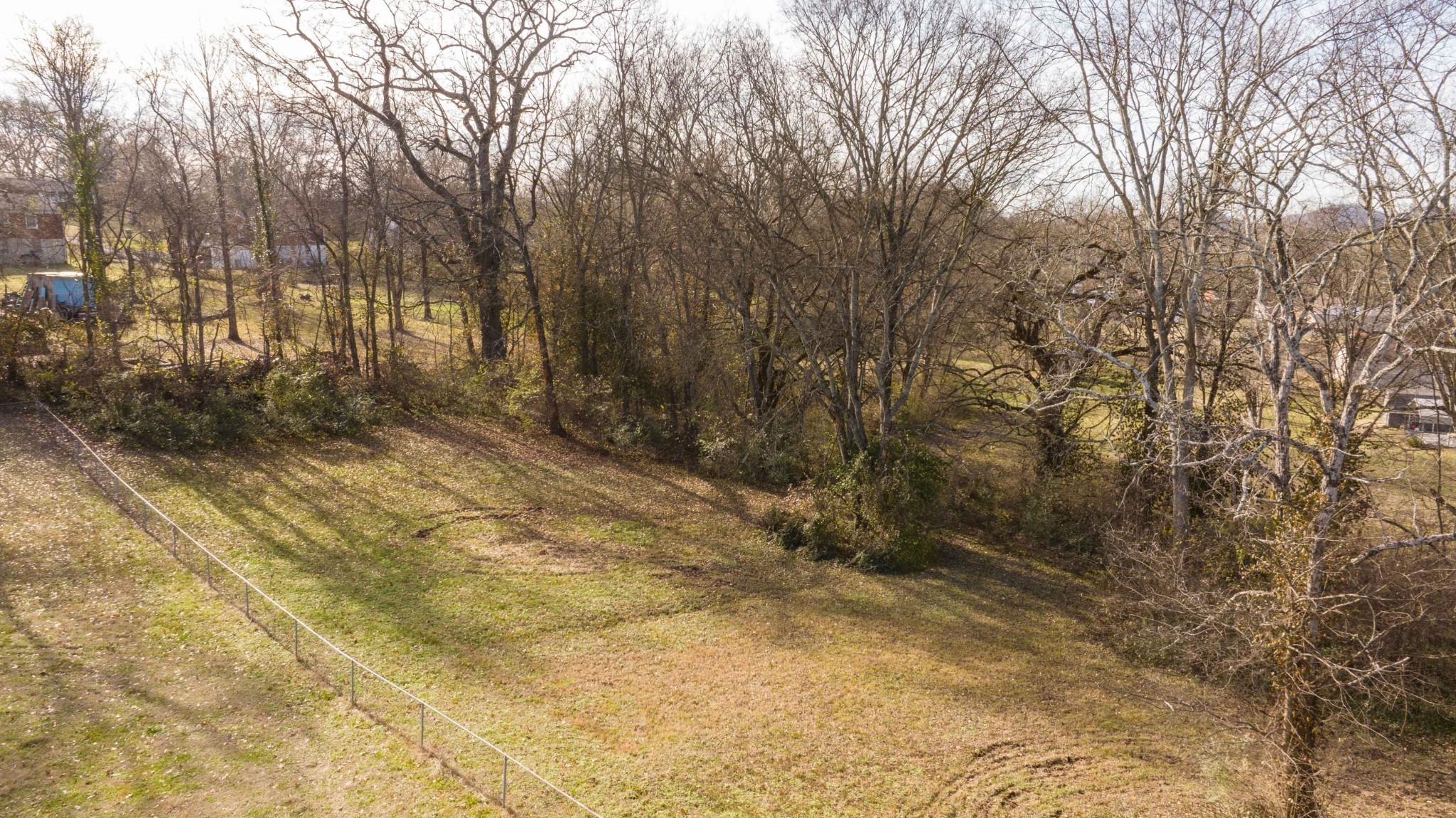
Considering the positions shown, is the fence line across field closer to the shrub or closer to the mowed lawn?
the mowed lawn

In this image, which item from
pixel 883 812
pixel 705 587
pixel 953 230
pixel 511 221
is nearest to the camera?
pixel 883 812

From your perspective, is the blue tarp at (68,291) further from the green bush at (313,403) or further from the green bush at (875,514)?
the green bush at (875,514)

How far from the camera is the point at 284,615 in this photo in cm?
1387

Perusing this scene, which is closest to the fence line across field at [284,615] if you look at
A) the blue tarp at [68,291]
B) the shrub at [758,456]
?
the blue tarp at [68,291]

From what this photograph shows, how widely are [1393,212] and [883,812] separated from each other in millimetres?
9936

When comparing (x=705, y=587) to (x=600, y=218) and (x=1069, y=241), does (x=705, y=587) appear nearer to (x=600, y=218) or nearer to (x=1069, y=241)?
(x=1069, y=241)

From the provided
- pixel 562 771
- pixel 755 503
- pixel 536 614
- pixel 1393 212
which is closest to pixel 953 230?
pixel 755 503

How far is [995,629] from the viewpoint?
16.1 metres

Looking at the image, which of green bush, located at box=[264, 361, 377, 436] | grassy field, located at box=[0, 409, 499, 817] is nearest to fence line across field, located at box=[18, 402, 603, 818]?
grassy field, located at box=[0, 409, 499, 817]

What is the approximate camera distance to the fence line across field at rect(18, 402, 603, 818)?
10141 mm

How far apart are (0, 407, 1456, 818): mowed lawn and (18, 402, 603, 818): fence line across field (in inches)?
10.6

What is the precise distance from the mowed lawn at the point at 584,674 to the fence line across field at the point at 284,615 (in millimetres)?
269

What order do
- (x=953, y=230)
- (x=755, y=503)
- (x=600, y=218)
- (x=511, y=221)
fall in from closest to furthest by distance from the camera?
(x=953, y=230)
(x=755, y=503)
(x=600, y=218)
(x=511, y=221)

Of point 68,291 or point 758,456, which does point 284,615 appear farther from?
point 68,291
